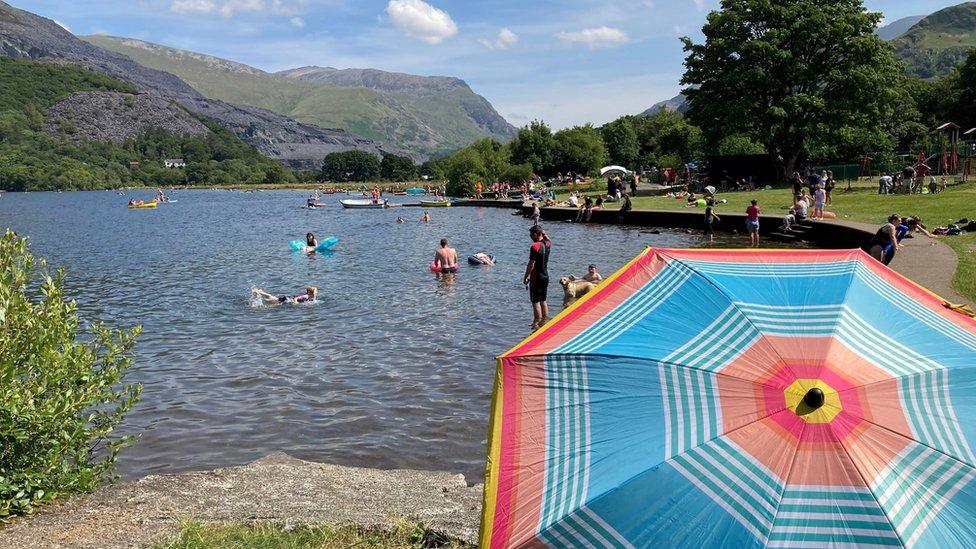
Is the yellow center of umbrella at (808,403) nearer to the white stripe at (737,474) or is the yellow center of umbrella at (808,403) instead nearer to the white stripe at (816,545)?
the white stripe at (737,474)

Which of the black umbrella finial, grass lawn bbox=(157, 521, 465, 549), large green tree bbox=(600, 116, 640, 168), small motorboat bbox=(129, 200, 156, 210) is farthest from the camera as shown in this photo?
large green tree bbox=(600, 116, 640, 168)

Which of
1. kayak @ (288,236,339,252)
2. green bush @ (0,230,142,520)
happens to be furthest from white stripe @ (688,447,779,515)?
kayak @ (288,236,339,252)

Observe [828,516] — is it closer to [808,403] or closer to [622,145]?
[808,403]

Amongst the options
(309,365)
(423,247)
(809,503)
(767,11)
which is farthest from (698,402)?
(767,11)

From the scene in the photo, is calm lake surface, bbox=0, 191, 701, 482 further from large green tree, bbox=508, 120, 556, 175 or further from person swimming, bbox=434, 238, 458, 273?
large green tree, bbox=508, 120, 556, 175

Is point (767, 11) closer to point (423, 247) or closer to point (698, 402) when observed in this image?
point (423, 247)

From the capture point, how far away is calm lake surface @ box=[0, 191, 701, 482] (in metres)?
10.4

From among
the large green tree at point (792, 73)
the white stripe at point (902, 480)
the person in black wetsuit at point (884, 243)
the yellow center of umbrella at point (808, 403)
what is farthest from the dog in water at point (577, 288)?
the large green tree at point (792, 73)

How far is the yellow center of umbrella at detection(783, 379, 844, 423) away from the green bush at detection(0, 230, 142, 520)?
19.2 ft

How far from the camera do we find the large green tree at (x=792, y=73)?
51469 millimetres

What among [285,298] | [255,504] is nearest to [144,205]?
[285,298]

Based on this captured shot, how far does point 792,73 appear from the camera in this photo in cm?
5238

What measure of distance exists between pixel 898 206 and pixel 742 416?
3337cm

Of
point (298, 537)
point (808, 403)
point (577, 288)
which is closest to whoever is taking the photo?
point (808, 403)
